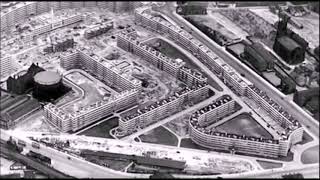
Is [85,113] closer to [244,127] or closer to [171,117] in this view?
[171,117]

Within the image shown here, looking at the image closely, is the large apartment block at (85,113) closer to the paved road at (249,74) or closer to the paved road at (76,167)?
the paved road at (76,167)

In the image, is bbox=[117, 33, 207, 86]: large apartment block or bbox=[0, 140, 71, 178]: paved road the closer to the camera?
bbox=[0, 140, 71, 178]: paved road

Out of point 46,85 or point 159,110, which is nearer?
point 159,110

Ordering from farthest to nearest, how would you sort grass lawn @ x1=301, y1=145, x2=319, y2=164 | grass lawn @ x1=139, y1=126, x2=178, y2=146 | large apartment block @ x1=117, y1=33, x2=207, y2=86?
large apartment block @ x1=117, y1=33, x2=207, y2=86 < grass lawn @ x1=139, y1=126, x2=178, y2=146 < grass lawn @ x1=301, y1=145, x2=319, y2=164

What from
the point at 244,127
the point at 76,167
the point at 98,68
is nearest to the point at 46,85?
the point at 98,68

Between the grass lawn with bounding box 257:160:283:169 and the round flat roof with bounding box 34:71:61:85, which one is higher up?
the round flat roof with bounding box 34:71:61:85

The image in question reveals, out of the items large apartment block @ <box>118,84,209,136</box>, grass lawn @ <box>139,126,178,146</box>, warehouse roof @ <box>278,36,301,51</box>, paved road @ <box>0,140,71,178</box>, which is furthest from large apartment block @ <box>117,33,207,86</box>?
paved road @ <box>0,140,71,178</box>

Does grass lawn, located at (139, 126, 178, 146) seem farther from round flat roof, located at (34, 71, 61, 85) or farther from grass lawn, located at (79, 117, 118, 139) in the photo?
round flat roof, located at (34, 71, 61, 85)
